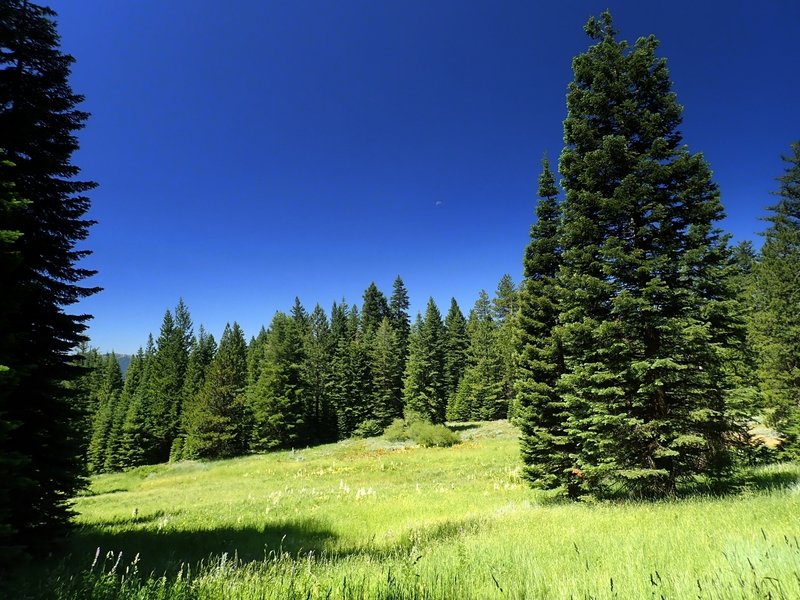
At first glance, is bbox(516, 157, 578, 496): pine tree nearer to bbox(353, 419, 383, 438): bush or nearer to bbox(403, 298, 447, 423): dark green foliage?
bbox(403, 298, 447, 423): dark green foliage

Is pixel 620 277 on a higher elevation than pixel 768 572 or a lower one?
higher

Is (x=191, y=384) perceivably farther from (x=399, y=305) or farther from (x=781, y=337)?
(x=781, y=337)

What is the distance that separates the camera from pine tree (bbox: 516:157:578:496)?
14453mm

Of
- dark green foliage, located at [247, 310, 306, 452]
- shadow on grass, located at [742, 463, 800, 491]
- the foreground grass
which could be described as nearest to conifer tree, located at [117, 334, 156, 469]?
dark green foliage, located at [247, 310, 306, 452]

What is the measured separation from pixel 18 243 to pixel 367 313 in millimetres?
77263

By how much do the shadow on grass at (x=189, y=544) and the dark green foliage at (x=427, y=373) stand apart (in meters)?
40.4

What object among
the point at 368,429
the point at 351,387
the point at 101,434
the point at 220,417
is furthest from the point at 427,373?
the point at 101,434

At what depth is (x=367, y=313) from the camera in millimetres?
85562

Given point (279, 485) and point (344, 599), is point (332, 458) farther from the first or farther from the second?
point (344, 599)

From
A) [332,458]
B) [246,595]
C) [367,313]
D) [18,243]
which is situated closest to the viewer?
[246,595]

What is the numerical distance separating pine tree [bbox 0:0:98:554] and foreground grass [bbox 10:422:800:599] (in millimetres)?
1685

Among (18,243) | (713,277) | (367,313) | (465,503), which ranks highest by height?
(367,313)

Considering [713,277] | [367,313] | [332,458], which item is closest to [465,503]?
[713,277]

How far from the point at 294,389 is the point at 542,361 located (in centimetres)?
4576
